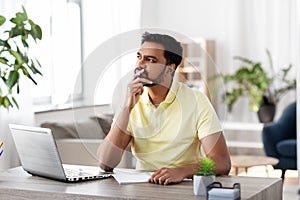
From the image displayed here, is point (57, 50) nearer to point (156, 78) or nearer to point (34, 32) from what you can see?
point (34, 32)

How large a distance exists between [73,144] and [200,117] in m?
2.27

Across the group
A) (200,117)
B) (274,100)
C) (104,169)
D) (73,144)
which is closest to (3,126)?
(73,144)

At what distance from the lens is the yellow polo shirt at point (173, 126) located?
2.85 m

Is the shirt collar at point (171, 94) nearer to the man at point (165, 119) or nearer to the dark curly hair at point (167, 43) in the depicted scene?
the man at point (165, 119)

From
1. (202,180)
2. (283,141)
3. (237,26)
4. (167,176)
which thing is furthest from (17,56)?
(237,26)

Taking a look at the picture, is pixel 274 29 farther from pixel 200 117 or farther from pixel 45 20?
pixel 200 117

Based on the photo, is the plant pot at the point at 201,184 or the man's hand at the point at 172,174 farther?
the man's hand at the point at 172,174

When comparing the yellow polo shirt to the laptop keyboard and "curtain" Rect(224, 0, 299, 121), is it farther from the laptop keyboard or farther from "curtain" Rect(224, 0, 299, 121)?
"curtain" Rect(224, 0, 299, 121)

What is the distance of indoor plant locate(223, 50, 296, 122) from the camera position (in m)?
7.41

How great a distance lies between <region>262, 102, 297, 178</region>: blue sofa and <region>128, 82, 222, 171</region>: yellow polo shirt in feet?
11.1

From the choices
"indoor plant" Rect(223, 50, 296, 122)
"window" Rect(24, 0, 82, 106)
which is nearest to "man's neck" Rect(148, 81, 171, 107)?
"window" Rect(24, 0, 82, 106)

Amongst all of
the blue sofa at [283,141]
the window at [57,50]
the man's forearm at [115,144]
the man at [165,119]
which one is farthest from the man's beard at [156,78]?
the blue sofa at [283,141]

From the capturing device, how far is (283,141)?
632 cm

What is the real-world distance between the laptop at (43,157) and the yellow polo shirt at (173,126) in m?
0.21
